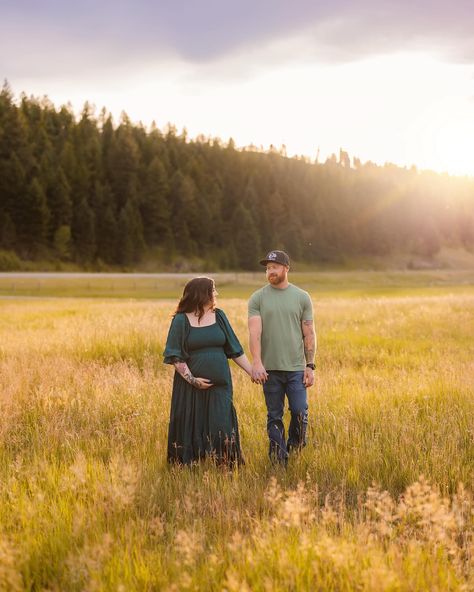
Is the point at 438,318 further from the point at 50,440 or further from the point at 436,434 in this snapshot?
the point at 50,440

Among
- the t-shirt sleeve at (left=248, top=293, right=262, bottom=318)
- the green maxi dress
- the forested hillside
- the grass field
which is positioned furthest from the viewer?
the forested hillside

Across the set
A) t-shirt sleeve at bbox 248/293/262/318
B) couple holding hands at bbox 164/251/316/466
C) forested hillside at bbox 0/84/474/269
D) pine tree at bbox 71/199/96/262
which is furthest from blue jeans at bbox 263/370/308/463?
pine tree at bbox 71/199/96/262

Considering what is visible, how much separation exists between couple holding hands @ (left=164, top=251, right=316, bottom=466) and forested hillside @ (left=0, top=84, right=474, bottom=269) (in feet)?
246

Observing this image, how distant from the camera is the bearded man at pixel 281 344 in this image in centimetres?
598

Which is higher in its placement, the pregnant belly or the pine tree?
the pine tree

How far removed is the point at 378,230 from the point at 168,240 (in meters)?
58.5

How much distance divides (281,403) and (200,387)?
0.92 m

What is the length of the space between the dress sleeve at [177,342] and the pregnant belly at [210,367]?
109 millimetres

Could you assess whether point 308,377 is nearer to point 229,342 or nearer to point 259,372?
point 259,372

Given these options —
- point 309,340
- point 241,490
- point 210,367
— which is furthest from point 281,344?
point 241,490

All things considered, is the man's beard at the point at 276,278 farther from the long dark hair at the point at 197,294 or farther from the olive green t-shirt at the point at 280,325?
the long dark hair at the point at 197,294

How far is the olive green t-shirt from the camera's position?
19.7ft

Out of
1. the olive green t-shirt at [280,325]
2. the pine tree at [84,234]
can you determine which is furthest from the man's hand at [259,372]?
the pine tree at [84,234]

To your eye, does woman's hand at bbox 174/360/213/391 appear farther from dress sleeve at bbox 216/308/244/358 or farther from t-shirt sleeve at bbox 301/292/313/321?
Result: t-shirt sleeve at bbox 301/292/313/321
